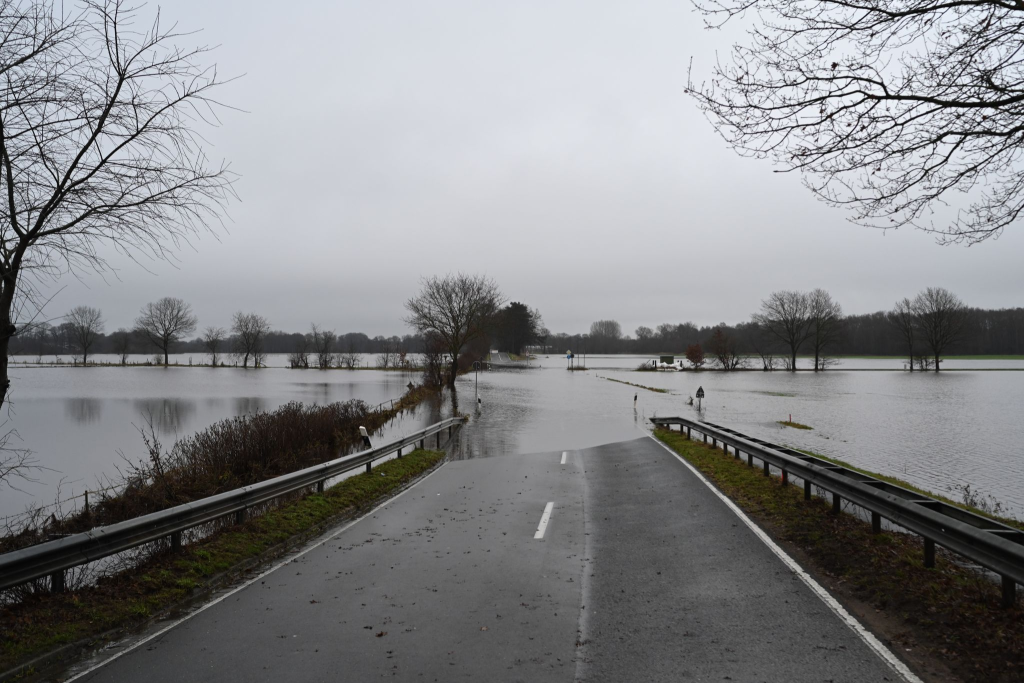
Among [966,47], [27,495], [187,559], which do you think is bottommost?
[27,495]

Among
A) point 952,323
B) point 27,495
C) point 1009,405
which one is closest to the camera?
point 27,495

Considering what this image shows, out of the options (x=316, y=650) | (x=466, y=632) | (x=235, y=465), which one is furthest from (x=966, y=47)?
(x=235, y=465)

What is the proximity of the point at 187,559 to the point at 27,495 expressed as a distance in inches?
469

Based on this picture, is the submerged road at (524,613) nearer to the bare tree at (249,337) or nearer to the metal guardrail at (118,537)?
the metal guardrail at (118,537)

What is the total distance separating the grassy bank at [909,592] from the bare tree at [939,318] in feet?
370

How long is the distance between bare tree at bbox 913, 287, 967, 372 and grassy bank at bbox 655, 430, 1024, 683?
112686mm

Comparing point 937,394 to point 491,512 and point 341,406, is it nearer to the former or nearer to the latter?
point 341,406

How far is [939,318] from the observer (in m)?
103

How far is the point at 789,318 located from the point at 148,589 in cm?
11945

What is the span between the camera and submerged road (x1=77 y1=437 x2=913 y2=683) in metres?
4.72

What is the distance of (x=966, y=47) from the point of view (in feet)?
21.7

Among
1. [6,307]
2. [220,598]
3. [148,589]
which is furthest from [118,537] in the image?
[6,307]

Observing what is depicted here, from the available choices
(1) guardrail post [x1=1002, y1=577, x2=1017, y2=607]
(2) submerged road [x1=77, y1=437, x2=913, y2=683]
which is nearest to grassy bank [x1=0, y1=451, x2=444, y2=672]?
(2) submerged road [x1=77, y1=437, x2=913, y2=683]

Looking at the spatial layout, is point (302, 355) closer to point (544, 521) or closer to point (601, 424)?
point (601, 424)
